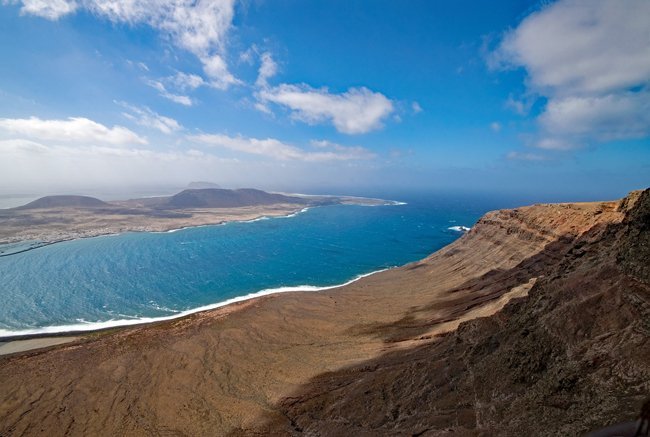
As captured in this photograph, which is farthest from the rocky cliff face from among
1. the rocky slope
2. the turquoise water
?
the turquoise water

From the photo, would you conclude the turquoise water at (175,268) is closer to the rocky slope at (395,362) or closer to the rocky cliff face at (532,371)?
the rocky slope at (395,362)

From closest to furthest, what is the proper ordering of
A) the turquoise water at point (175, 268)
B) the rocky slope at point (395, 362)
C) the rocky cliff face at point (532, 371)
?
the rocky cliff face at point (532, 371) < the rocky slope at point (395, 362) < the turquoise water at point (175, 268)

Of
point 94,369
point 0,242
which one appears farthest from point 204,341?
point 0,242

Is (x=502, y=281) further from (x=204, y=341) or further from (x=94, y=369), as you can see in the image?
(x=94, y=369)

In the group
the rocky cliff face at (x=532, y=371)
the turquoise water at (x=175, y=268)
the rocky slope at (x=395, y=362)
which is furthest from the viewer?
the turquoise water at (x=175, y=268)

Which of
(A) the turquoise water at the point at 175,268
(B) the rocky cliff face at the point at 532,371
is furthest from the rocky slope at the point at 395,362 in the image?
(A) the turquoise water at the point at 175,268

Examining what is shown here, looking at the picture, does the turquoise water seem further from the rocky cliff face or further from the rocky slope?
the rocky cliff face
